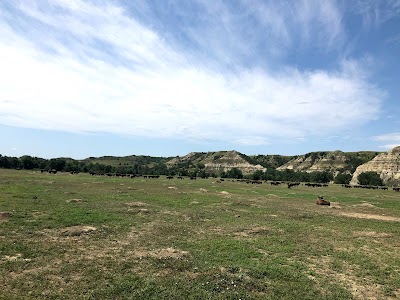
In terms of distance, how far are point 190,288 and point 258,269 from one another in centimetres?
381

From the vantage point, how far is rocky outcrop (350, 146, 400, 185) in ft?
433

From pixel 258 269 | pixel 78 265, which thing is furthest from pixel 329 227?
pixel 78 265

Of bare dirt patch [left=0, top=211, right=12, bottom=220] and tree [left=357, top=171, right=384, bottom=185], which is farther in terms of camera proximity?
tree [left=357, top=171, right=384, bottom=185]

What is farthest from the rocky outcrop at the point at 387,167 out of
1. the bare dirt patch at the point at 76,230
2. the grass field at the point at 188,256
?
the bare dirt patch at the point at 76,230

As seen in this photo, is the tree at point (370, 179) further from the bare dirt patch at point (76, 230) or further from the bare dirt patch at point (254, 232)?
the bare dirt patch at point (76, 230)

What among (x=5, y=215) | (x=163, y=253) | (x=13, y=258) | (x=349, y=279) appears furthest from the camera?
(x=5, y=215)

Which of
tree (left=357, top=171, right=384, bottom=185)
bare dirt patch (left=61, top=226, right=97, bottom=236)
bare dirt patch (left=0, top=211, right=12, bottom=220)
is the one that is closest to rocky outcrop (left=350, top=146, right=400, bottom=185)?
tree (left=357, top=171, right=384, bottom=185)

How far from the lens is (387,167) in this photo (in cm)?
13775

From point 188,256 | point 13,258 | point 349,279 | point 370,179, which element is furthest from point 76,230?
point 370,179

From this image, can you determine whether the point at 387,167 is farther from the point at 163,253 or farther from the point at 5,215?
the point at 5,215

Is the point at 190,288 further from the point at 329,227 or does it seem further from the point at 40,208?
the point at 40,208

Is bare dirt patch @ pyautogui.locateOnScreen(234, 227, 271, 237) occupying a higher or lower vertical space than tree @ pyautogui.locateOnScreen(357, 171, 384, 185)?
lower

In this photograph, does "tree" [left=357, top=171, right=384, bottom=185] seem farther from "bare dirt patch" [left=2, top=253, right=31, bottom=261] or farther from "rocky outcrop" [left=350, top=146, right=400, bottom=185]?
"bare dirt patch" [left=2, top=253, right=31, bottom=261]

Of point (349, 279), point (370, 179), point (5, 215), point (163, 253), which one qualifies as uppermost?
point (370, 179)
